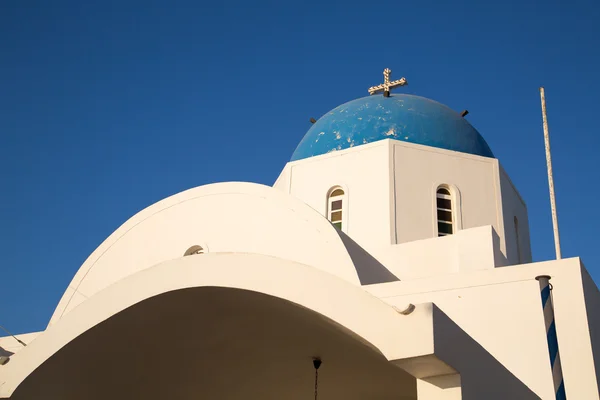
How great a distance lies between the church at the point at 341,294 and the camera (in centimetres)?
704

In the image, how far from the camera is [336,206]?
43.9 feet

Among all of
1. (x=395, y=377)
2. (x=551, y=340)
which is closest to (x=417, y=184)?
(x=395, y=377)

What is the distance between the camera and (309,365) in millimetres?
10000

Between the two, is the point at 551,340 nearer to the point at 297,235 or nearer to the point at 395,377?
Result: the point at 395,377

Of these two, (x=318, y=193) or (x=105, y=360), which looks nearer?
(x=105, y=360)

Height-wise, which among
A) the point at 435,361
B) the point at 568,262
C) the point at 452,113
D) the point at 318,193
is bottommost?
the point at 435,361

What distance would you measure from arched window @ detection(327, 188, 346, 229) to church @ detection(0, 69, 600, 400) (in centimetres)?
5

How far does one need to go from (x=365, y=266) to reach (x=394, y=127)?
4.07m

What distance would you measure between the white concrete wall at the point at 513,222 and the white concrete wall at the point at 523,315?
4.15 metres

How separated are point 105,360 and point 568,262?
5.84 meters

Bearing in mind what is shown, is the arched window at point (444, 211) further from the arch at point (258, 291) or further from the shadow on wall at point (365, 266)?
the arch at point (258, 291)

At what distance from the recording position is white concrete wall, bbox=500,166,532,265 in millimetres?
13633

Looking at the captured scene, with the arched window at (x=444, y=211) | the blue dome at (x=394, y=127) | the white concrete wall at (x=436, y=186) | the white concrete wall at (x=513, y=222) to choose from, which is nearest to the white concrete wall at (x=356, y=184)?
the white concrete wall at (x=436, y=186)

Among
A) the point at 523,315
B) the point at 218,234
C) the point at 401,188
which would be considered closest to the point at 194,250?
the point at 218,234
